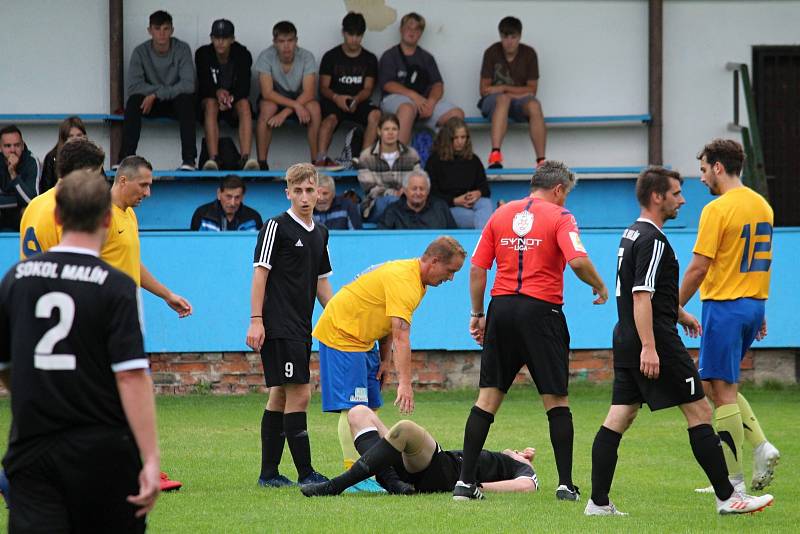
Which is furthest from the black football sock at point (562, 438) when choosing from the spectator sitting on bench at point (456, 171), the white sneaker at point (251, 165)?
the white sneaker at point (251, 165)

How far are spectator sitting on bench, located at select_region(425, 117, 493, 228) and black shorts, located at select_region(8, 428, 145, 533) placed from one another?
33.8 ft

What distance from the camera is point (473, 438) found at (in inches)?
282

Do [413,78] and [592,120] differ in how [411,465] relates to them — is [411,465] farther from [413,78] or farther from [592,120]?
[592,120]

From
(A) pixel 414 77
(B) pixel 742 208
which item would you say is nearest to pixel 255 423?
(B) pixel 742 208

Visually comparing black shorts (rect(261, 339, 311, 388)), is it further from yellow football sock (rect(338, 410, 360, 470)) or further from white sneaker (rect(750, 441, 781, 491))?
white sneaker (rect(750, 441, 781, 491))

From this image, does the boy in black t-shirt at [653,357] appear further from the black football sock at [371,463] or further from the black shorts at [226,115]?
the black shorts at [226,115]

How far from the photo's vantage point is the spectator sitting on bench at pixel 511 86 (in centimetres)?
1554

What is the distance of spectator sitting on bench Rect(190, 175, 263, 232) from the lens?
13.2 meters

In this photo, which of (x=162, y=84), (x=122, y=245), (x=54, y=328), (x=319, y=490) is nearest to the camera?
(x=54, y=328)

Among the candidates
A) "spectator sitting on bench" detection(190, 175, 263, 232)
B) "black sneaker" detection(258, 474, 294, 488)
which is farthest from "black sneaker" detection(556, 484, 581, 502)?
"spectator sitting on bench" detection(190, 175, 263, 232)

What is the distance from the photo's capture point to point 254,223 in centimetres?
1337

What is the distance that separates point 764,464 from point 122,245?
4.01 m

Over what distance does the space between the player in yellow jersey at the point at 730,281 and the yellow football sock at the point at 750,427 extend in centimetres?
5

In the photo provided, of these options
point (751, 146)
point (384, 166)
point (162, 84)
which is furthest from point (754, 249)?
point (162, 84)
